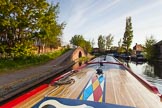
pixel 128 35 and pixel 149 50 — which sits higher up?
pixel 128 35

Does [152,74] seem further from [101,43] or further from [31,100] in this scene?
[101,43]

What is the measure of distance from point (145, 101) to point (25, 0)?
21.5 meters

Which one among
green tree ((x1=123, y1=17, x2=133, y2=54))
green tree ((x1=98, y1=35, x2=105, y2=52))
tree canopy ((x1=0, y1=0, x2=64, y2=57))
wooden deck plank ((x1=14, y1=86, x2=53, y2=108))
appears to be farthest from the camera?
green tree ((x1=98, y1=35, x2=105, y2=52))

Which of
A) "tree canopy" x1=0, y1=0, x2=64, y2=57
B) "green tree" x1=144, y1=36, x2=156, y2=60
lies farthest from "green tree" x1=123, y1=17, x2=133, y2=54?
"tree canopy" x1=0, y1=0, x2=64, y2=57

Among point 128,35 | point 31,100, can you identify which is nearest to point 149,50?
point 128,35

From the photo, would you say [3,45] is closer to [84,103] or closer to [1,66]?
[1,66]

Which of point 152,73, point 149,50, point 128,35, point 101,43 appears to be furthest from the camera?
point 101,43

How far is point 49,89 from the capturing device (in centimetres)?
618

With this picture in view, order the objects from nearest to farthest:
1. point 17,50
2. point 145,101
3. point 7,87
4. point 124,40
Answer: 1. point 145,101
2. point 7,87
3. point 17,50
4. point 124,40

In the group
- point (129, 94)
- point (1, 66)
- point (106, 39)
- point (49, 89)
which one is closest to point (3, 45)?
point (1, 66)

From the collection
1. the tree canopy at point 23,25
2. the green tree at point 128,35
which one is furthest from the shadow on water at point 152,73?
the green tree at point 128,35

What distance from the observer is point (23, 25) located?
2347 cm

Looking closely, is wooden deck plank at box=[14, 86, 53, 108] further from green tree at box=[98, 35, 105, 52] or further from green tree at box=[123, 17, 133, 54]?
green tree at box=[98, 35, 105, 52]

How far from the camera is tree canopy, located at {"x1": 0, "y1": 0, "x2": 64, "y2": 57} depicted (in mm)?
22897
